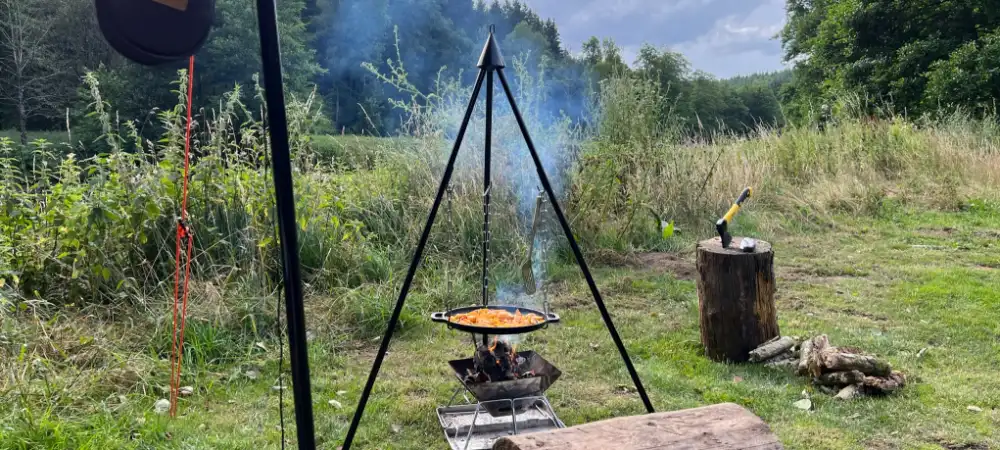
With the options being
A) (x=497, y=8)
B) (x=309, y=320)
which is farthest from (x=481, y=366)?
(x=497, y=8)

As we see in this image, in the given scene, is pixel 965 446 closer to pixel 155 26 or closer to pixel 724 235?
pixel 724 235

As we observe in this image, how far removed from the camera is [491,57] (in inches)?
→ 97.9

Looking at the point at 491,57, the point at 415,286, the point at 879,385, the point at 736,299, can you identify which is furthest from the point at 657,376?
the point at 415,286

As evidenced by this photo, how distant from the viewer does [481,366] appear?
2.67 meters

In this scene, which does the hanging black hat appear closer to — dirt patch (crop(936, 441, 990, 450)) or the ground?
the ground

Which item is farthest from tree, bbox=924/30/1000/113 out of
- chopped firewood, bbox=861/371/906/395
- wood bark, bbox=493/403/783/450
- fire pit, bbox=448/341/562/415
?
wood bark, bbox=493/403/783/450

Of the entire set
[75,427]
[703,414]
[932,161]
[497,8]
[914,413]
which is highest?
[497,8]

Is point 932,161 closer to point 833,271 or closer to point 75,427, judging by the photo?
point 833,271

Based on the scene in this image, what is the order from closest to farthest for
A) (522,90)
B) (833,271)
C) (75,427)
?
(75,427)
(833,271)
(522,90)

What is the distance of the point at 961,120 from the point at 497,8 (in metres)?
8.04

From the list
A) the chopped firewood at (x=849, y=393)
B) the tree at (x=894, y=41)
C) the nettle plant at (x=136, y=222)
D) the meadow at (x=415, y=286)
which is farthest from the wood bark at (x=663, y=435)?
the tree at (x=894, y=41)

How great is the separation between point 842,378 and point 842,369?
2.3 inches

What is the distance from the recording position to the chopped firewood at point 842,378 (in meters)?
3.07

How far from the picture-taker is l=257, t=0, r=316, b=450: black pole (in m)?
1.50
